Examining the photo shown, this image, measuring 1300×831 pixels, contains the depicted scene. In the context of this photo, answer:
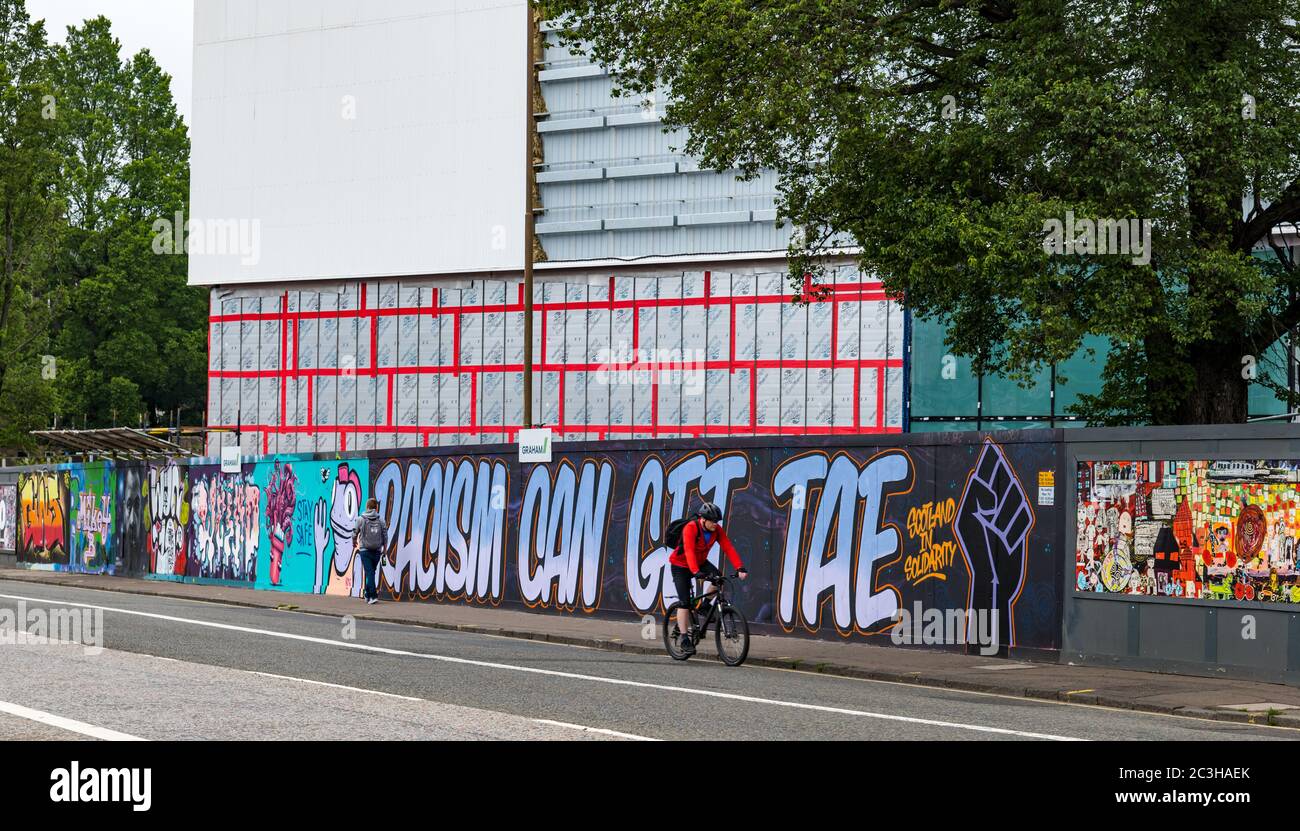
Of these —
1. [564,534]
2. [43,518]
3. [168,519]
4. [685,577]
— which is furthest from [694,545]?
[43,518]

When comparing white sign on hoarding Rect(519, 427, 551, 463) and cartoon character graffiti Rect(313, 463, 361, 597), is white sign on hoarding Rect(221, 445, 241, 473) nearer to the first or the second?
cartoon character graffiti Rect(313, 463, 361, 597)

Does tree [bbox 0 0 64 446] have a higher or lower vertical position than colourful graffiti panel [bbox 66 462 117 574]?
higher

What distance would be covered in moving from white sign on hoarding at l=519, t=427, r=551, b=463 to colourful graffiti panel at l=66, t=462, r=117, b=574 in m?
16.1

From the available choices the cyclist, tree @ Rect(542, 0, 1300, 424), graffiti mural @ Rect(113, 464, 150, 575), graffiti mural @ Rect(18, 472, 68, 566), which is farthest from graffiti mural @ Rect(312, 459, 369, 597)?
the cyclist

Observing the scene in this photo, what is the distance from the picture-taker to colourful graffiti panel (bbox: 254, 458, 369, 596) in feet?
94.2

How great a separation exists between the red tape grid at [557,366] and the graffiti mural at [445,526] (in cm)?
1326

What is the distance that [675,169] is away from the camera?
1762 inches

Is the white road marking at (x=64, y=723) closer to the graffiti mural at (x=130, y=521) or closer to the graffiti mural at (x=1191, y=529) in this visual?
the graffiti mural at (x=1191, y=529)

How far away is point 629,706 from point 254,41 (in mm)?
46439

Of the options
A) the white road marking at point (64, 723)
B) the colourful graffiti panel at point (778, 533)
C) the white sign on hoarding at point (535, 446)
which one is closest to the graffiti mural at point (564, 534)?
the colourful graffiti panel at point (778, 533)

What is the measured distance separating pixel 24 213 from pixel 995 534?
41743 millimetres

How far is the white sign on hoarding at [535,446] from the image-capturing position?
78.9ft

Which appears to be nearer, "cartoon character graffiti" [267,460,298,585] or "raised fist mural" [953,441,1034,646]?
"raised fist mural" [953,441,1034,646]
